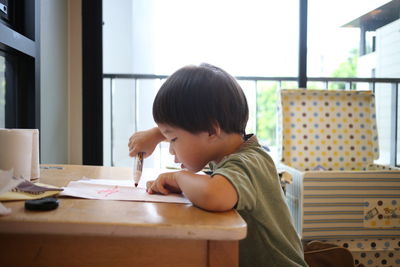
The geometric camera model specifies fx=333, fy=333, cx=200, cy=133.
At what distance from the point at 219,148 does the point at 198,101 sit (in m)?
0.14

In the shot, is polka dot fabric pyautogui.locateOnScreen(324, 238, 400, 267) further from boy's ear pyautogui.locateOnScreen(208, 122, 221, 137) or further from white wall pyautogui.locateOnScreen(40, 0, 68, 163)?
white wall pyautogui.locateOnScreen(40, 0, 68, 163)

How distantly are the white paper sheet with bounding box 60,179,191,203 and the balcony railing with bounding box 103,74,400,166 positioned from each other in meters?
1.66

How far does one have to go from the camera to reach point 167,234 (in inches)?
17.3

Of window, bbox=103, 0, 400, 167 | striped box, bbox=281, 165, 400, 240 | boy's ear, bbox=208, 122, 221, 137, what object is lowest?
striped box, bbox=281, 165, 400, 240

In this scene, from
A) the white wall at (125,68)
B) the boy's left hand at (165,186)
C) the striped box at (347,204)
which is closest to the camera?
the boy's left hand at (165,186)

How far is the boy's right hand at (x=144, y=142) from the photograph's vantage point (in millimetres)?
892

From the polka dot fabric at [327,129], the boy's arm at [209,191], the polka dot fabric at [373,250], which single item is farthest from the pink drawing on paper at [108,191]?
the polka dot fabric at [327,129]

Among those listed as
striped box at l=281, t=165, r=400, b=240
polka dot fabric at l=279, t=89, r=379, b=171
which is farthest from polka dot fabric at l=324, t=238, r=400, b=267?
polka dot fabric at l=279, t=89, r=379, b=171

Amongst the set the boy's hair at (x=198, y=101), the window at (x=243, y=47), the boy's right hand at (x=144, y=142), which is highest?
the window at (x=243, y=47)

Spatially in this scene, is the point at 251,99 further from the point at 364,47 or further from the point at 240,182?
the point at 240,182

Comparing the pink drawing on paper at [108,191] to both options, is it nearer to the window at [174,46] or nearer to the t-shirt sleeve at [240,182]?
the t-shirt sleeve at [240,182]

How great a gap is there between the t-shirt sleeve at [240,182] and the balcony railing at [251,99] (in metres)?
1.82

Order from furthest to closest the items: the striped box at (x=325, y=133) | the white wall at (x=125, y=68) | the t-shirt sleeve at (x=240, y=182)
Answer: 1. the white wall at (x=125, y=68)
2. the striped box at (x=325, y=133)
3. the t-shirt sleeve at (x=240, y=182)

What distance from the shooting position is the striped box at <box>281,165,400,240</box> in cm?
160
